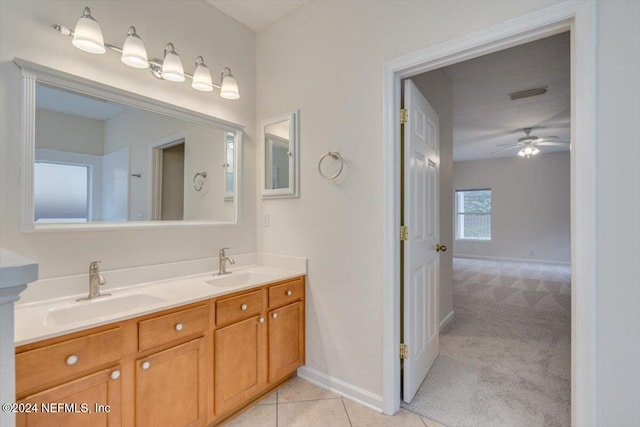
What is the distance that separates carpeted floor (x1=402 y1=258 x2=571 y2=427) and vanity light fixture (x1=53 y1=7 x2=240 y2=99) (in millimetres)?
2508

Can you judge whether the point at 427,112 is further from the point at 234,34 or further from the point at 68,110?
the point at 68,110

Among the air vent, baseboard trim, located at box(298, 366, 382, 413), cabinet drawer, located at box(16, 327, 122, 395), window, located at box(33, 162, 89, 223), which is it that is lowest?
baseboard trim, located at box(298, 366, 382, 413)

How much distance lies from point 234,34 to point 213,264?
1813 mm

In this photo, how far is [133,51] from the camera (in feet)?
5.47

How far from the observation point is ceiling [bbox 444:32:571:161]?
2.73 metres

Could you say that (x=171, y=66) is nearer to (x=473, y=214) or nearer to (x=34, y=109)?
(x=34, y=109)

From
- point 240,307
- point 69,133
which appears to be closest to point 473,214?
point 240,307

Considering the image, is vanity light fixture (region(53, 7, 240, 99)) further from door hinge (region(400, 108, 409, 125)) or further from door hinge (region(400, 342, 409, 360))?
door hinge (region(400, 342, 409, 360))

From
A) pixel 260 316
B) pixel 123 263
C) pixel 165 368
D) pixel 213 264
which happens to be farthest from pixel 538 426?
pixel 123 263

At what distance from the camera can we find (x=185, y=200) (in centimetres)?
214

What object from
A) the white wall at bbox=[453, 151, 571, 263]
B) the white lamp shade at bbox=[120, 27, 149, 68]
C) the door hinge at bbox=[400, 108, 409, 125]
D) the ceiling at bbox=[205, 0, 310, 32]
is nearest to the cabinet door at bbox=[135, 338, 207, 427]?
the white lamp shade at bbox=[120, 27, 149, 68]

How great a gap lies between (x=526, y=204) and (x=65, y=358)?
850 centimetres
